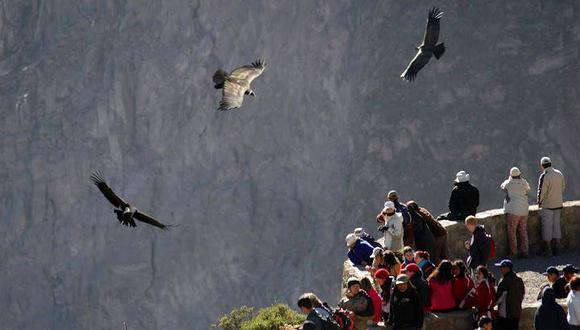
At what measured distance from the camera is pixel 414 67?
19531mm

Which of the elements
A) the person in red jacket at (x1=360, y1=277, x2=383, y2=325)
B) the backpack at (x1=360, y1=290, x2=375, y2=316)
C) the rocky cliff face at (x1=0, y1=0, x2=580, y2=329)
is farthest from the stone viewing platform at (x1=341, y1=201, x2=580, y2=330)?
the rocky cliff face at (x1=0, y1=0, x2=580, y2=329)

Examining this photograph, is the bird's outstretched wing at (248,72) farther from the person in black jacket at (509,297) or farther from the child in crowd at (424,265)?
the person in black jacket at (509,297)

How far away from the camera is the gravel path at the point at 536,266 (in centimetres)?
1466

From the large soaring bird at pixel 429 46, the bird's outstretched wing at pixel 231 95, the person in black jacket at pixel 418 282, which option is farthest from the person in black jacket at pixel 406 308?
the large soaring bird at pixel 429 46

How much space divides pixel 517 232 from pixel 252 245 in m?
42.4

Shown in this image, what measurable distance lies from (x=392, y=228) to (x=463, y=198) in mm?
2009

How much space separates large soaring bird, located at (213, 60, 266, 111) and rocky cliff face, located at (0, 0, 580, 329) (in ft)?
114

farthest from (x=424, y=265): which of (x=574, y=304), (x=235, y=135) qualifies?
(x=235, y=135)

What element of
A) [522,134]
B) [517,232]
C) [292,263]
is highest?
[522,134]

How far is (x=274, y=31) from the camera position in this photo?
60.0 metres

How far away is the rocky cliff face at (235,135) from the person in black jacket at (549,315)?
39688mm

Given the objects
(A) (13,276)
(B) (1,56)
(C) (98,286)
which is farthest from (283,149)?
(B) (1,56)

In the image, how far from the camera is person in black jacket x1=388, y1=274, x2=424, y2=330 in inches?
433

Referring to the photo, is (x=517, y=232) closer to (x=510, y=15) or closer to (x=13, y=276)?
(x=510, y=15)
